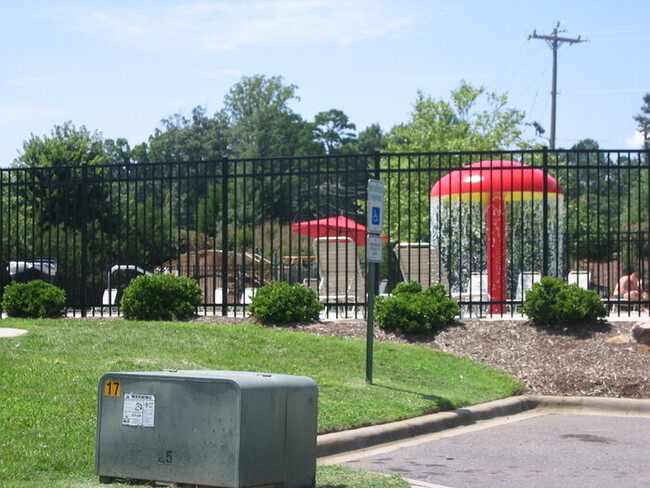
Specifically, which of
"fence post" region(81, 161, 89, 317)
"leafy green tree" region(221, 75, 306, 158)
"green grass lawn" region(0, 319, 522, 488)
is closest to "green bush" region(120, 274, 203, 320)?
"green grass lawn" region(0, 319, 522, 488)

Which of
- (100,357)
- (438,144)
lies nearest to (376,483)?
(100,357)

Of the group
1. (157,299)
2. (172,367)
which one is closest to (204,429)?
(172,367)

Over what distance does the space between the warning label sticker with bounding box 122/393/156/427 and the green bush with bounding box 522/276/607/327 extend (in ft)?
29.0

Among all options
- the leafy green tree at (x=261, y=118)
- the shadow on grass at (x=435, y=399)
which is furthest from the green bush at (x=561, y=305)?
the leafy green tree at (x=261, y=118)

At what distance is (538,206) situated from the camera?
21.6m

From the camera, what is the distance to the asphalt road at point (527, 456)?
7379 millimetres

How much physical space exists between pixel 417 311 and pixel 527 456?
558 centimetres

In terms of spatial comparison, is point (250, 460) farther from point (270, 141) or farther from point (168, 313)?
point (270, 141)

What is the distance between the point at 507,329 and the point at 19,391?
7.75 m

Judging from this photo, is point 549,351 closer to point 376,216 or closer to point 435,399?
point 435,399

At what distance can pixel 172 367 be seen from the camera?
1042cm

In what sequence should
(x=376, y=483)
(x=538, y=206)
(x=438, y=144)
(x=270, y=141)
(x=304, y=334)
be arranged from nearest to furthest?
(x=376, y=483), (x=304, y=334), (x=538, y=206), (x=438, y=144), (x=270, y=141)

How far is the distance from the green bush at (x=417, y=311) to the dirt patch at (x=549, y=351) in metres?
0.15

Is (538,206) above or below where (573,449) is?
above
